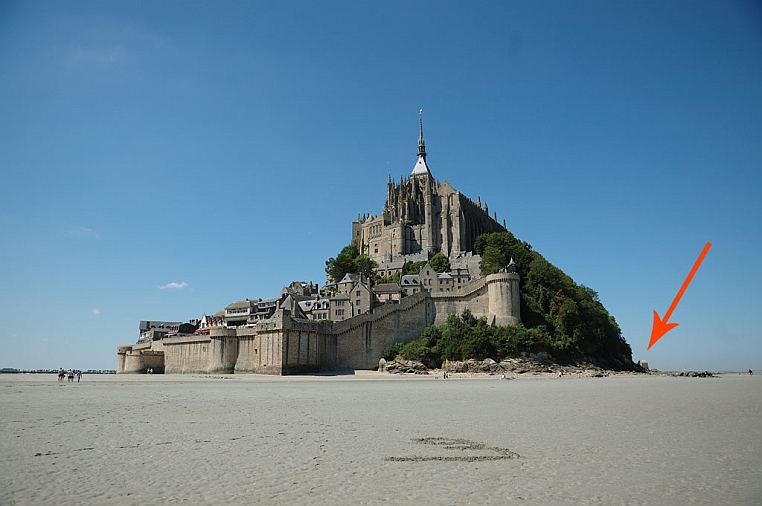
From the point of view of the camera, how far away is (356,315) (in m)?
70.1

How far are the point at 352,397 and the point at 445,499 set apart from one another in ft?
68.7

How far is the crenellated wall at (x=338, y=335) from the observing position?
201 ft

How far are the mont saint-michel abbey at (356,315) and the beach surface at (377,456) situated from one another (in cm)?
3996

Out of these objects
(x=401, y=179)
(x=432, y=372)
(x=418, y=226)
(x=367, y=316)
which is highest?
(x=401, y=179)

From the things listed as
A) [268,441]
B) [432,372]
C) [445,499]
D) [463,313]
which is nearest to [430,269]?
[463,313]

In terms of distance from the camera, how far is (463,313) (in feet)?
222

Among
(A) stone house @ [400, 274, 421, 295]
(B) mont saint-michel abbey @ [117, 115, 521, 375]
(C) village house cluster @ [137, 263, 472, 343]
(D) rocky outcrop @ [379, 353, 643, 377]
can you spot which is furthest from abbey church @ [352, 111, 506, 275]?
(D) rocky outcrop @ [379, 353, 643, 377]

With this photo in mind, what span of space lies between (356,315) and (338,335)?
497 cm

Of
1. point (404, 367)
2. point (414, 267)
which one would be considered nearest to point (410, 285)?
point (414, 267)

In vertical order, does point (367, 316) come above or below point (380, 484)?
above

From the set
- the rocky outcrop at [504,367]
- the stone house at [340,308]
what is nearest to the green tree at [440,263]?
the stone house at [340,308]

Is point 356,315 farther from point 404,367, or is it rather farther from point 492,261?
point 492,261

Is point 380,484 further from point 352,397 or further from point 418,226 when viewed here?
point 418,226

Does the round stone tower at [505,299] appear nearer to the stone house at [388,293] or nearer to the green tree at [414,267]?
the stone house at [388,293]
